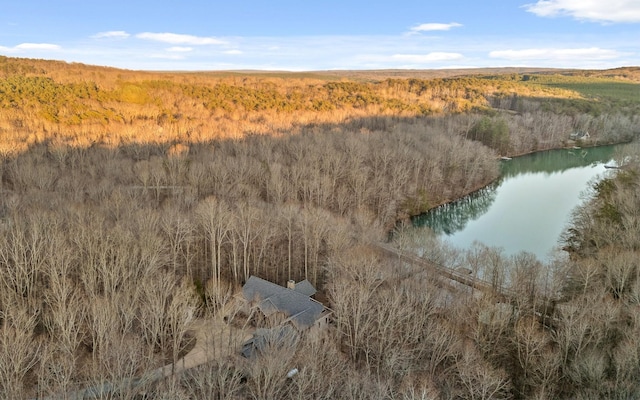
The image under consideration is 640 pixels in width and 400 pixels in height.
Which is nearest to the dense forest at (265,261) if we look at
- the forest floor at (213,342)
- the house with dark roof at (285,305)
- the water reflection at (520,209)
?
the forest floor at (213,342)

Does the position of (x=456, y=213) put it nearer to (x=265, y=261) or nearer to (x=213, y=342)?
(x=265, y=261)

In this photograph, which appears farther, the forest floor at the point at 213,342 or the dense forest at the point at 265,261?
the forest floor at the point at 213,342

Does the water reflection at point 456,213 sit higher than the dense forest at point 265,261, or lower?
lower

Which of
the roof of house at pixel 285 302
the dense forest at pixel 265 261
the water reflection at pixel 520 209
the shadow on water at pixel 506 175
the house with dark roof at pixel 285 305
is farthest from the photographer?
the shadow on water at pixel 506 175

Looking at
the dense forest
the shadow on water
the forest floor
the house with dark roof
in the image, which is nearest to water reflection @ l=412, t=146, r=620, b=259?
the shadow on water

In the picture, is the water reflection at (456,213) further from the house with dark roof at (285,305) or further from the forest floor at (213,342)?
the forest floor at (213,342)

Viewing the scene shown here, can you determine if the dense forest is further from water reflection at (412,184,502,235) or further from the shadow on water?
the shadow on water

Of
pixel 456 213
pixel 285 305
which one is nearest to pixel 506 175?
pixel 456 213

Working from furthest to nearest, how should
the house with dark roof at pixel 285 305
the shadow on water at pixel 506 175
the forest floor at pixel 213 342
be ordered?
the shadow on water at pixel 506 175 → the house with dark roof at pixel 285 305 → the forest floor at pixel 213 342
